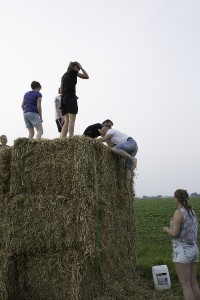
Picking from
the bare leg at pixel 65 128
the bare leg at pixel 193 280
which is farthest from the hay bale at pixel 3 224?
the bare leg at pixel 193 280

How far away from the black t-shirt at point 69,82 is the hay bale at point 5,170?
1897 millimetres

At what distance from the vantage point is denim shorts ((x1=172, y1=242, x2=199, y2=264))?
251 inches

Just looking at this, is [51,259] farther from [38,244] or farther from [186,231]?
[186,231]

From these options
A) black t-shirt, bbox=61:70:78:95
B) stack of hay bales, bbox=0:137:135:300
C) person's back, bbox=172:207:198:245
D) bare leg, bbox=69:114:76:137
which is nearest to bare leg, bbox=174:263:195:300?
person's back, bbox=172:207:198:245

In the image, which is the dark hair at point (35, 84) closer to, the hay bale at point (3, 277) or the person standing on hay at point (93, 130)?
the person standing on hay at point (93, 130)

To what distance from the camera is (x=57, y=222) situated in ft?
23.1

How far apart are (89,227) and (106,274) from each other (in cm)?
114

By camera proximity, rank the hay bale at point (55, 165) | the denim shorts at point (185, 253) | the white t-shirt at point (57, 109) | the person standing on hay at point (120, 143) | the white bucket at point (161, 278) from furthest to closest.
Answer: the white t-shirt at point (57, 109) → the white bucket at point (161, 278) → the person standing on hay at point (120, 143) → the hay bale at point (55, 165) → the denim shorts at point (185, 253)

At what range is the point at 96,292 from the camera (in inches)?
285

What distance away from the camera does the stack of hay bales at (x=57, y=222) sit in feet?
22.9

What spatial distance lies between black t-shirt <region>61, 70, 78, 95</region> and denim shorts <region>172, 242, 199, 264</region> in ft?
12.9

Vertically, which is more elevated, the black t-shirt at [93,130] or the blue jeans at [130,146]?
the black t-shirt at [93,130]

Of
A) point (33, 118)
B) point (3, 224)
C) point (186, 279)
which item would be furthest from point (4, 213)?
point (186, 279)

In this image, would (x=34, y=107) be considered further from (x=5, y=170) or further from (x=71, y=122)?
(x=5, y=170)
